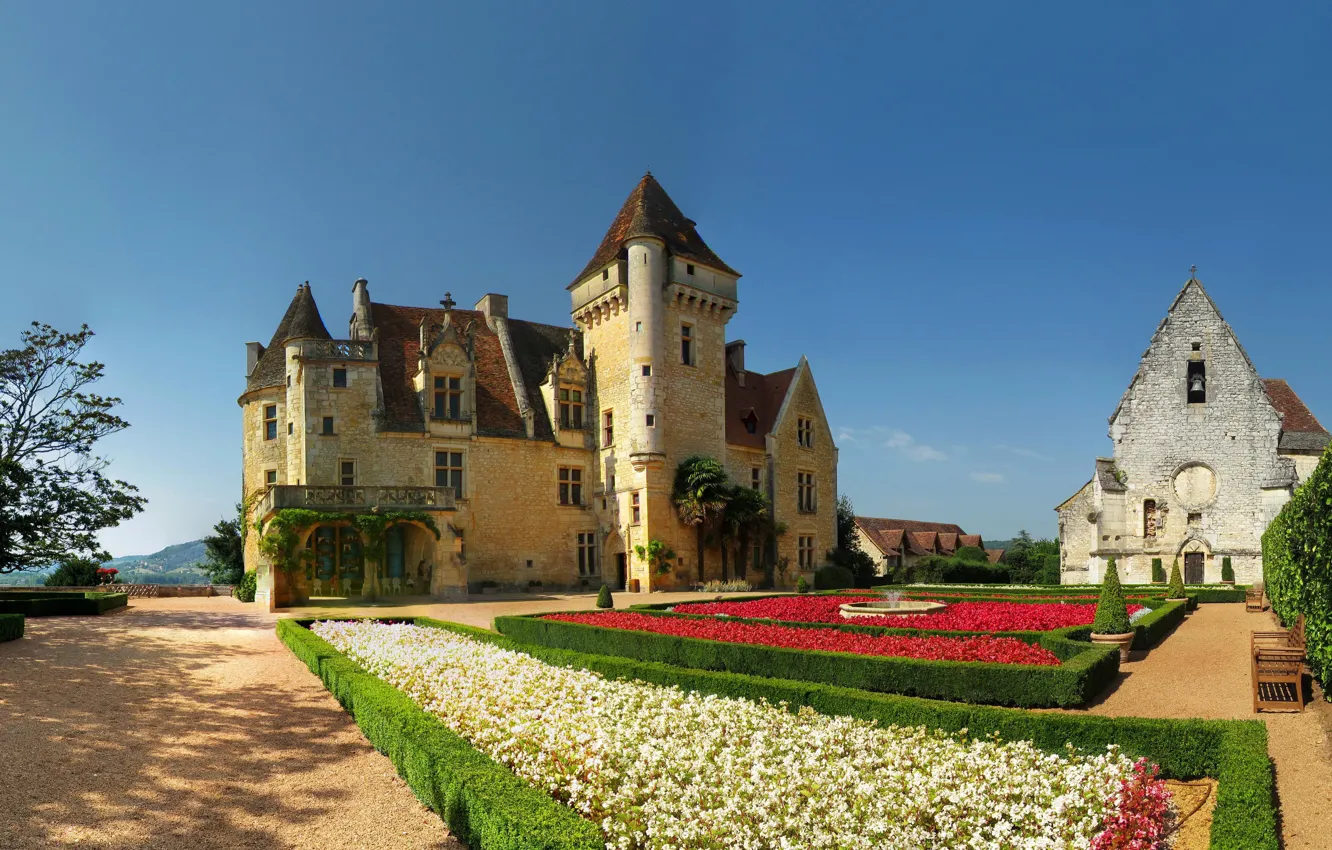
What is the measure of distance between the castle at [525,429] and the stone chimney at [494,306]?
64mm

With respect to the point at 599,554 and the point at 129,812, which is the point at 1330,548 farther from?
the point at 599,554

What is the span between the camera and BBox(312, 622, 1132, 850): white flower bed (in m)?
5.19

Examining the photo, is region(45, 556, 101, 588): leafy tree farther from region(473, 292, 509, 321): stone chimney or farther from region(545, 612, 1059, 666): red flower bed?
region(545, 612, 1059, 666): red flower bed

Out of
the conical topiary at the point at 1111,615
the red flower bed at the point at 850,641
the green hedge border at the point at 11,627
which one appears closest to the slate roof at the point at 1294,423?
the conical topiary at the point at 1111,615

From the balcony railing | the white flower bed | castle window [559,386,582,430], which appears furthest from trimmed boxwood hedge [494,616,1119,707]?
castle window [559,386,582,430]

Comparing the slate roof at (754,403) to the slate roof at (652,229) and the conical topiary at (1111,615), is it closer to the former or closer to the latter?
the slate roof at (652,229)

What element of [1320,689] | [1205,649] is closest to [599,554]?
[1205,649]

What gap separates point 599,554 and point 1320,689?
26.9 metres

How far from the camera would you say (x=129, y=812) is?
23.6 feet

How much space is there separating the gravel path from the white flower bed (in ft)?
4.42

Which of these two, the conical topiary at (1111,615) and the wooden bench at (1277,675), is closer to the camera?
the wooden bench at (1277,675)

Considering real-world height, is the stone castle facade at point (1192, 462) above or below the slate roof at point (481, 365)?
below

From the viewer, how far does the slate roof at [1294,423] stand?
31.9 meters

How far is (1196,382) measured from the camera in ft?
107
